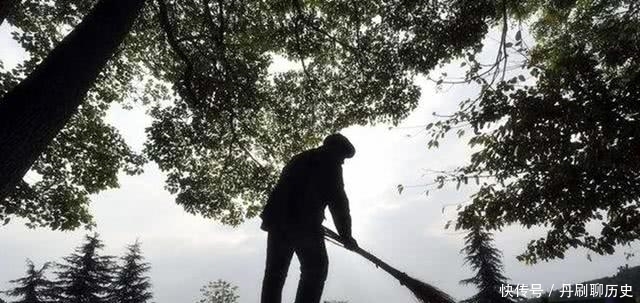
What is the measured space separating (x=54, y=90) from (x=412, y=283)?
379 cm

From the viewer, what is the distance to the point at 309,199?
4133mm

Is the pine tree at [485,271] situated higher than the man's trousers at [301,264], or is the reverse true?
the pine tree at [485,271]

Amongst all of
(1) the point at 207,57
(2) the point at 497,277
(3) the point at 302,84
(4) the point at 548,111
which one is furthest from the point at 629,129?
(2) the point at 497,277

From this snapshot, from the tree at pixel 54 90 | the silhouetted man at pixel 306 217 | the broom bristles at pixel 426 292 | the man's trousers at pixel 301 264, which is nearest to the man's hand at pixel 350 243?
the silhouetted man at pixel 306 217

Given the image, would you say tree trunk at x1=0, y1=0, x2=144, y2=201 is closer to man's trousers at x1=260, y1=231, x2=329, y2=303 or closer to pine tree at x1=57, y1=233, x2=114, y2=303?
man's trousers at x1=260, y1=231, x2=329, y2=303

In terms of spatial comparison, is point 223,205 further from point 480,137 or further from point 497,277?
point 497,277

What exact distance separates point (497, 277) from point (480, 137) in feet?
74.6

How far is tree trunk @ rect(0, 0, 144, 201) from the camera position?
11.6ft

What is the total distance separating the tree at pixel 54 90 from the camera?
11.6 ft

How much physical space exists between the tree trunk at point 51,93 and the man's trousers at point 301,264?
85.6 inches

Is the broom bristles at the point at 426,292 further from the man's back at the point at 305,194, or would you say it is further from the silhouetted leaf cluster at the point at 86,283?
Answer: the silhouetted leaf cluster at the point at 86,283

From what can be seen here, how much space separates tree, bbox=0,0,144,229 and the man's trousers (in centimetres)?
217

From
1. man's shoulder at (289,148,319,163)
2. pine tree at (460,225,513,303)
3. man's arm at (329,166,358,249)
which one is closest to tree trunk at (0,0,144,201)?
man's shoulder at (289,148,319,163)

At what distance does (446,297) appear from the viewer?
438 cm
